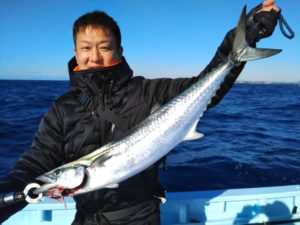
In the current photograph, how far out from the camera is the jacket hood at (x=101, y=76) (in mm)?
2750

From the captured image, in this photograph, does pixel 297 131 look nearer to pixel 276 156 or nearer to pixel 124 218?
pixel 276 156

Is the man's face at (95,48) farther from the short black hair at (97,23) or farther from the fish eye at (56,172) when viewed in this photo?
the fish eye at (56,172)

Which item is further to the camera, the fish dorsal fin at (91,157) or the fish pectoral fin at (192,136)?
the fish pectoral fin at (192,136)

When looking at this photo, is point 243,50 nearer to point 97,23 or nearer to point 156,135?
point 156,135

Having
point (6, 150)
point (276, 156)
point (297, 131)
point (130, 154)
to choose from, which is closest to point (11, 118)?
point (6, 150)

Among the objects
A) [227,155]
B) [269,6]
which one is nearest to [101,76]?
[269,6]

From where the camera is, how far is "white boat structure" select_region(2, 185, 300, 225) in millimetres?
4188

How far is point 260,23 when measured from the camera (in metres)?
2.63

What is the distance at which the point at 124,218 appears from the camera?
2.82 meters

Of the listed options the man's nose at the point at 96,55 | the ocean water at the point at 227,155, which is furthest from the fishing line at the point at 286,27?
the ocean water at the point at 227,155

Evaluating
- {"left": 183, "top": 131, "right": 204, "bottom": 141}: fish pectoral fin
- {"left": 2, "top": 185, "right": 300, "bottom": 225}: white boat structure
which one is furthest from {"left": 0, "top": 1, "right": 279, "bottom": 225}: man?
{"left": 2, "top": 185, "right": 300, "bottom": 225}: white boat structure

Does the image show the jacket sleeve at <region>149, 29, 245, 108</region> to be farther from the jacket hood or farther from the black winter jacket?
the jacket hood

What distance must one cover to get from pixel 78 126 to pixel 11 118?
52.5 feet

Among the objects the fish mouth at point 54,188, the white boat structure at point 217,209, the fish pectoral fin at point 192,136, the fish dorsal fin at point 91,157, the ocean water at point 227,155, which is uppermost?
the fish pectoral fin at point 192,136
